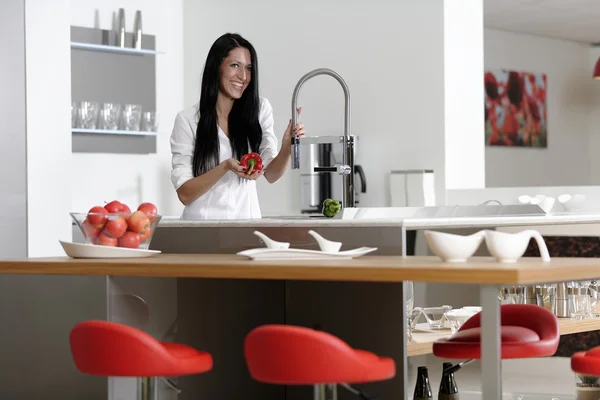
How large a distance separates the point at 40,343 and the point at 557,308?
6.50ft

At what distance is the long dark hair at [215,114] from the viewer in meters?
3.91

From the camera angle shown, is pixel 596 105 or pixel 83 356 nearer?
pixel 83 356

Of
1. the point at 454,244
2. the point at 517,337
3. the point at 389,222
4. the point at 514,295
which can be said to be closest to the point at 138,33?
the point at 514,295

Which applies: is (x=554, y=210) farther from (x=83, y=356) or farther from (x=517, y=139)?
(x=517, y=139)

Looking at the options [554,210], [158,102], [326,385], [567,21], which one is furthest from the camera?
[567,21]

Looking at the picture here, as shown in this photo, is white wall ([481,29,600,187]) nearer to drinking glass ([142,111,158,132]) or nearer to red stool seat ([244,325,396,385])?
drinking glass ([142,111,158,132])

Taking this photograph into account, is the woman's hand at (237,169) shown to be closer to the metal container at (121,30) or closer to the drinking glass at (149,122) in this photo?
the drinking glass at (149,122)

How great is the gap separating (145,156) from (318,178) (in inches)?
42.5

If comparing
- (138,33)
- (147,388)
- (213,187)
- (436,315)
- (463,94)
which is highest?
(138,33)

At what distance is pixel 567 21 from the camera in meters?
Answer: 10.2

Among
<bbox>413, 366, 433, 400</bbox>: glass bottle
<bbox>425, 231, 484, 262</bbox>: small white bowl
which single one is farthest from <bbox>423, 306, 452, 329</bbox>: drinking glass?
<bbox>425, 231, 484, 262</bbox>: small white bowl

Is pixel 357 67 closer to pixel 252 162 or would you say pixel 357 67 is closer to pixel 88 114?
pixel 88 114

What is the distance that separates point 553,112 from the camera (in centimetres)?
1143

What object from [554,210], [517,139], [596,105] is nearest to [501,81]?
[517,139]
